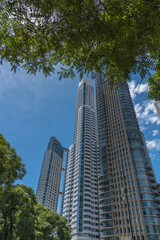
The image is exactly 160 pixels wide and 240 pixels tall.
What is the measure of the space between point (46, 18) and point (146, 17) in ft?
9.97

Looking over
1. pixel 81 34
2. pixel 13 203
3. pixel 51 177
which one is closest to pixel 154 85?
pixel 81 34

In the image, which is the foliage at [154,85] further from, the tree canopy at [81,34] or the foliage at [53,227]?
the foliage at [53,227]

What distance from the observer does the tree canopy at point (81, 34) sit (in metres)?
4.64

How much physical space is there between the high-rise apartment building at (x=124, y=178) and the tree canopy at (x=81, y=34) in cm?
4324

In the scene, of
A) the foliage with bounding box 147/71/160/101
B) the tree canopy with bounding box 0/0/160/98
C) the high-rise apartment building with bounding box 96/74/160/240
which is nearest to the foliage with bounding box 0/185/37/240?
the tree canopy with bounding box 0/0/160/98

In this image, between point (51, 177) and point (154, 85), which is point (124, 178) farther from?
point (51, 177)

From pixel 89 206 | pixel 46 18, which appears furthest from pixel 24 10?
pixel 89 206

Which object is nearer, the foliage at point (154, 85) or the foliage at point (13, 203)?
the foliage at point (154, 85)

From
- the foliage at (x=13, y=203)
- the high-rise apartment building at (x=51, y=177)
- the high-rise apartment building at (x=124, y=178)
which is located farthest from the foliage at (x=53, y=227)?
the high-rise apartment building at (x=51, y=177)

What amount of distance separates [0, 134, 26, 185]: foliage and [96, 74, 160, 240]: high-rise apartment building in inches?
1353

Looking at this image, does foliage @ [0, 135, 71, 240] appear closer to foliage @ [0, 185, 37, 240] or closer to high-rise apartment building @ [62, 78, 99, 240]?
foliage @ [0, 185, 37, 240]

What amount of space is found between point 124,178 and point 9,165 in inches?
2177

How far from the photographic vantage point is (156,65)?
6.31m

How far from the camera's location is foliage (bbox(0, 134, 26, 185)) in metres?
13.8
